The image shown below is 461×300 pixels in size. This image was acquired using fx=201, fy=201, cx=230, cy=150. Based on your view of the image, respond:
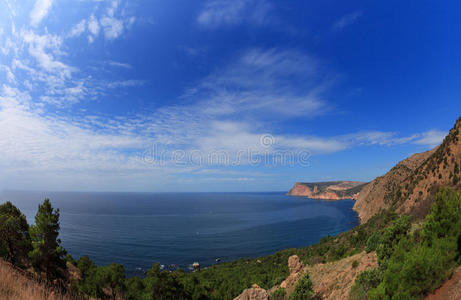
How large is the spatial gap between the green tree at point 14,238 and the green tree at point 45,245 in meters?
2.29

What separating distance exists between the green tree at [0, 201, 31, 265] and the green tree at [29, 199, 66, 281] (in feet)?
7.50

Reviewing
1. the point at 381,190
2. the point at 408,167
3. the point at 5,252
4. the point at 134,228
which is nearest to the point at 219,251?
the point at 134,228

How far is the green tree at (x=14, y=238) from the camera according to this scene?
2158 cm

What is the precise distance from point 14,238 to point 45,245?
4.44 metres

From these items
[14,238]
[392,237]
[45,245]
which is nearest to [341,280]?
[392,237]

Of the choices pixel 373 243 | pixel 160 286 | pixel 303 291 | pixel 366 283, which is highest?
pixel 366 283

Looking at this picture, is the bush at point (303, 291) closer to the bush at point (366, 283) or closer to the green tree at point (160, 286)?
the bush at point (366, 283)

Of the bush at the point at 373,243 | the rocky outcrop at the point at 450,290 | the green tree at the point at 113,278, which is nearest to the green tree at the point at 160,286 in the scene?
the green tree at the point at 113,278

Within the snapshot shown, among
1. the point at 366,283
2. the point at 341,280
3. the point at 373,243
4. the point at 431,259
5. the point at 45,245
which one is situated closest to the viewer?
the point at 431,259

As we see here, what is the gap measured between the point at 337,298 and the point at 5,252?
3339cm

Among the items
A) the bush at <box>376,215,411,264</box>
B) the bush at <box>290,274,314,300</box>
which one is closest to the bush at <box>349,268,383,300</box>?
the bush at <box>290,274,314,300</box>

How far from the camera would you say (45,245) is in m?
21.6

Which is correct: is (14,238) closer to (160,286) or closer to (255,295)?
(160,286)

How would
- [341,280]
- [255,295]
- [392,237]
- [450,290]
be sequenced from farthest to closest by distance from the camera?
[255,295]
[341,280]
[392,237]
[450,290]
